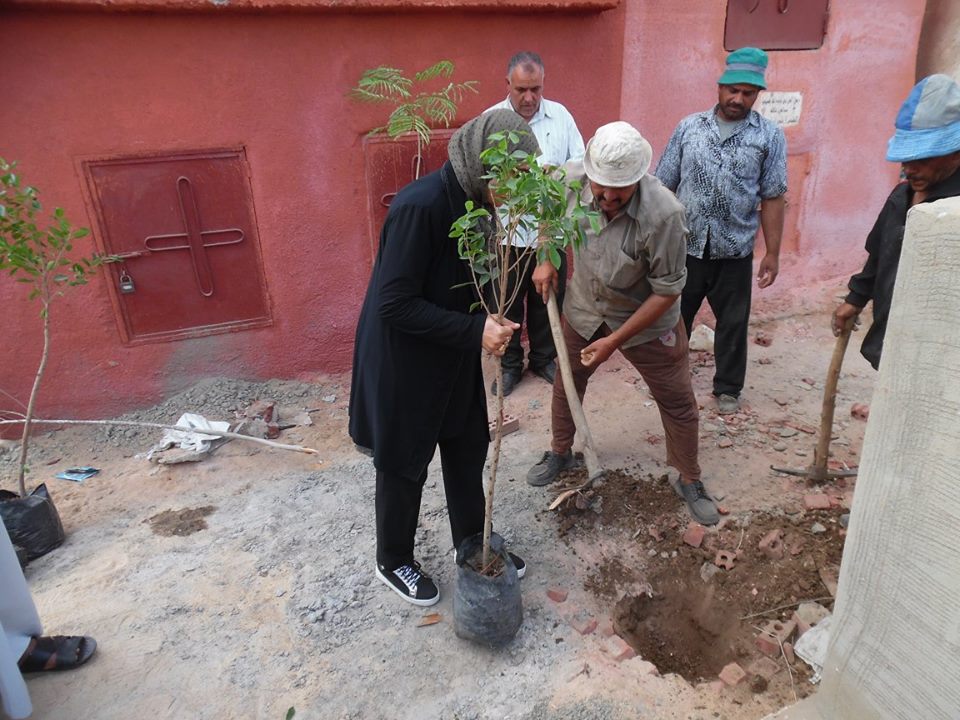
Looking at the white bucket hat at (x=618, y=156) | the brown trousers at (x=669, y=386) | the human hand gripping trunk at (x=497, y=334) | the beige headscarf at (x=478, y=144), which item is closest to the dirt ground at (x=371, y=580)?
the brown trousers at (x=669, y=386)

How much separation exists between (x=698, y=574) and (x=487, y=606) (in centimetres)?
114

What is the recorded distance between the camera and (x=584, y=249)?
296 centimetres

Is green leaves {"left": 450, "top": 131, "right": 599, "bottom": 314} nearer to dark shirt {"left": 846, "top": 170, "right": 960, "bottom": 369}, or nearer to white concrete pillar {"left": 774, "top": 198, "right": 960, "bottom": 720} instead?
white concrete pillar {"left": 774, "top": 198, "right": 960, "bottom": 720}

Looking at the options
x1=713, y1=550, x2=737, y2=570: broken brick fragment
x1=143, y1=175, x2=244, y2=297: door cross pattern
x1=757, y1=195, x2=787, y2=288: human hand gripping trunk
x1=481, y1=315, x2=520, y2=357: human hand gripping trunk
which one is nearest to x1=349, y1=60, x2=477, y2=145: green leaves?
x1=143, y1=175, x2=244, y2=297: door cross pattern

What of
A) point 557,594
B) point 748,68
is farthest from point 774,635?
point 748,68

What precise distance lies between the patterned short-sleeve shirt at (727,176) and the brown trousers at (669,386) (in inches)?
39.9

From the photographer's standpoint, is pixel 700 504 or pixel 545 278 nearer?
pixel 545 278

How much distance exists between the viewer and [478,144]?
199cm

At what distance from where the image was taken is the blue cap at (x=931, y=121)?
2361mm

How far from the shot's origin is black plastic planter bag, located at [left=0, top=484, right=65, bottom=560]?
9.71 ft

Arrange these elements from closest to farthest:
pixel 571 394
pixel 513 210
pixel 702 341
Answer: pixel 513 210, pixel 571 394, pixel 702 341

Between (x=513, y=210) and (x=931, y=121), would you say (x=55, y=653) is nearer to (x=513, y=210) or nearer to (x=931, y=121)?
(x=513, y=210)

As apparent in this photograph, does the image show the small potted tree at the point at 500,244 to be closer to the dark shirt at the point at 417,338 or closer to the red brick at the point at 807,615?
the dark shirt at the point at 417,338

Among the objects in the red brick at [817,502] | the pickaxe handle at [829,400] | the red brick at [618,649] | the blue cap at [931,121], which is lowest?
the red brick at [618,649]
